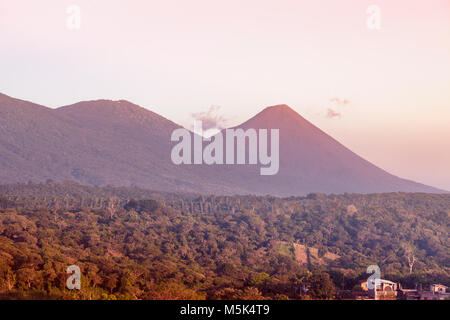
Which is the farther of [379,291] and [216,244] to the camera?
[216,244]

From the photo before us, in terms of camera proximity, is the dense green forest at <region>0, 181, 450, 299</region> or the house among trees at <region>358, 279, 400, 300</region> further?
the dense green forest at <region>0, 181, 450, 299</region>

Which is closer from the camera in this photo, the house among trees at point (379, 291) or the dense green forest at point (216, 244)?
the house among trees at point (379, 291)

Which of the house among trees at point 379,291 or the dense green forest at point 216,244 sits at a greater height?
the dense green forest at point 216,244

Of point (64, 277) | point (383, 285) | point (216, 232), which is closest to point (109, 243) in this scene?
point (216, 232)

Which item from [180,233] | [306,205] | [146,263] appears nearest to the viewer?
[146,263]

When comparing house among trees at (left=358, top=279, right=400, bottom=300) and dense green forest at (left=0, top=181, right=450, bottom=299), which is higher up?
dense green forest at (left=0, top=181, right=450, bottom=299)

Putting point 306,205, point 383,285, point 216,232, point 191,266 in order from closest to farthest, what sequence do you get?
point 383,285, point 191,266, point 216,232, point 306,205

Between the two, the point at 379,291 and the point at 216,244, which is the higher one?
the point at 216,244
